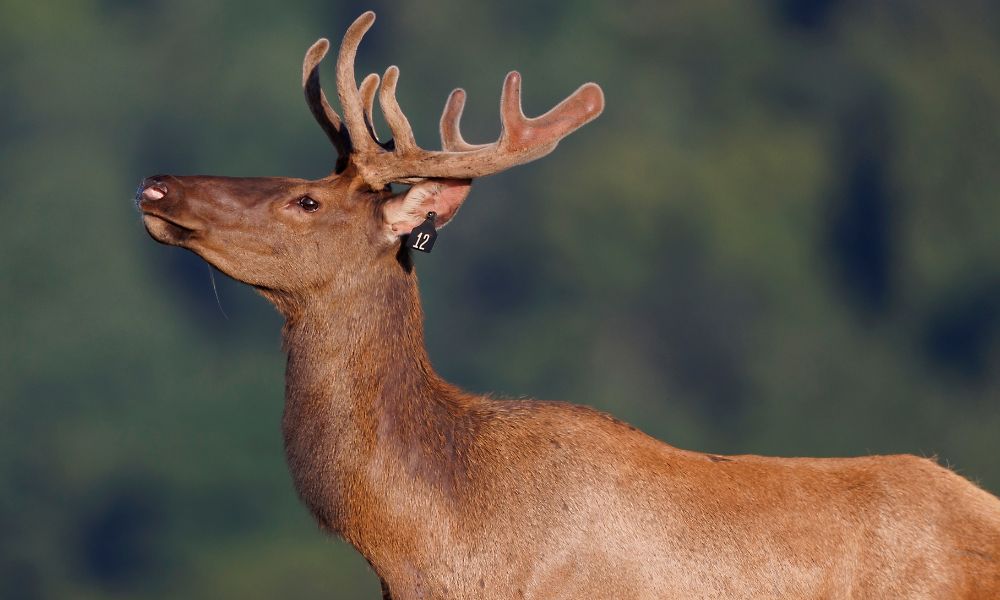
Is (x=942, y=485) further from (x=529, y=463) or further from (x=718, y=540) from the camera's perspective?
(x=529, y=463)

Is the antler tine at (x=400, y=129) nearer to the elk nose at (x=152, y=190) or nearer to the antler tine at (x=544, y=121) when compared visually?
the antler tine at (x=544, y=121)

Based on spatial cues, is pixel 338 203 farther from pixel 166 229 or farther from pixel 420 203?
pixel 166 229

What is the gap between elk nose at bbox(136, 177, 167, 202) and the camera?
4621mm

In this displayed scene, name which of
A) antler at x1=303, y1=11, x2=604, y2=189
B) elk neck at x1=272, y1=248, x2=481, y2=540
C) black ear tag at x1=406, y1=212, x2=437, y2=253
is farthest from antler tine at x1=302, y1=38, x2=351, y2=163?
elk neck at x1=272, y1=248, x2=481, y2=540

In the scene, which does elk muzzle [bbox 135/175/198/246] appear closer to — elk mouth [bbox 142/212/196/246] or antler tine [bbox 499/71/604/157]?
elk mouth [bbox 142/212/196/246]

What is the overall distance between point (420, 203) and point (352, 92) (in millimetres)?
568

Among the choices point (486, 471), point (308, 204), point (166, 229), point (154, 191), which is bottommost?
point (486, 471)

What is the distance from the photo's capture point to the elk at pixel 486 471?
4.49 m

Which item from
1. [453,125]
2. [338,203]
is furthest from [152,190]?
[453,125]

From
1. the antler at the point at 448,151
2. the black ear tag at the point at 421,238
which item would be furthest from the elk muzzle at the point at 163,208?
the black ear tag at the point at 421,238

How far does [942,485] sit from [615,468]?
130 cm

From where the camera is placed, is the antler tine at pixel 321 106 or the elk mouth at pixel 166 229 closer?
Result: the elk mouth at pixel 166 229

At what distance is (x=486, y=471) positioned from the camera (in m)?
4.62

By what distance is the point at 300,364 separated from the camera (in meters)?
4.68
